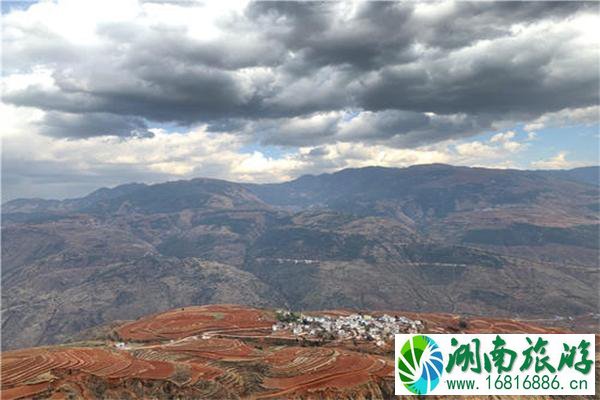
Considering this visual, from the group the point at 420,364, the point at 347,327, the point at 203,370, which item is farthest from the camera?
the point at 347,327

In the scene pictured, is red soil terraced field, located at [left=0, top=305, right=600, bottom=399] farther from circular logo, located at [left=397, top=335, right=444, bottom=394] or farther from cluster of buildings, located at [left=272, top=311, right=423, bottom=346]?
circular logo, located at [left=397, top=335, right=444, bottom=394]

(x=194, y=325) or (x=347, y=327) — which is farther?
(x=194, y=325)

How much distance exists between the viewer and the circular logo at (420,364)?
53.5 meters

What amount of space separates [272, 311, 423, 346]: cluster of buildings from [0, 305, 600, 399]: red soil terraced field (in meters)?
8.61

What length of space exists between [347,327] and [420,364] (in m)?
122

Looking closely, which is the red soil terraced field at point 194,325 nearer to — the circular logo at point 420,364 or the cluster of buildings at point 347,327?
the cluster of buildings at point 347,327

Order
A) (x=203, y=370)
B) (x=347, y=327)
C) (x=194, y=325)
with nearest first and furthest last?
(x=203, y=370), (x=347, y=327), (x=194, y=325)

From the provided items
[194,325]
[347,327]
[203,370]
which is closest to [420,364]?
[203,370]

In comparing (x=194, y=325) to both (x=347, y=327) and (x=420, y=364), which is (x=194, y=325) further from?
(x=420, y=364)

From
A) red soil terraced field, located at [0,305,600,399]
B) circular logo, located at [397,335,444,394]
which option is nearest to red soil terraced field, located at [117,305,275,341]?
red soil terraced field, located at [0,305,600,399]

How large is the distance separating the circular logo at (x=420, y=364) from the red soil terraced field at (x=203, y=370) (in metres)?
55.0

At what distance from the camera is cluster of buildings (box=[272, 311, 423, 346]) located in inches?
6393

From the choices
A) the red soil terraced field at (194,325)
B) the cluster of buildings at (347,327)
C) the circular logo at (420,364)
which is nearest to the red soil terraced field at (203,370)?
the red soil terraced field at (194,325)

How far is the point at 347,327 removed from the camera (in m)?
173
